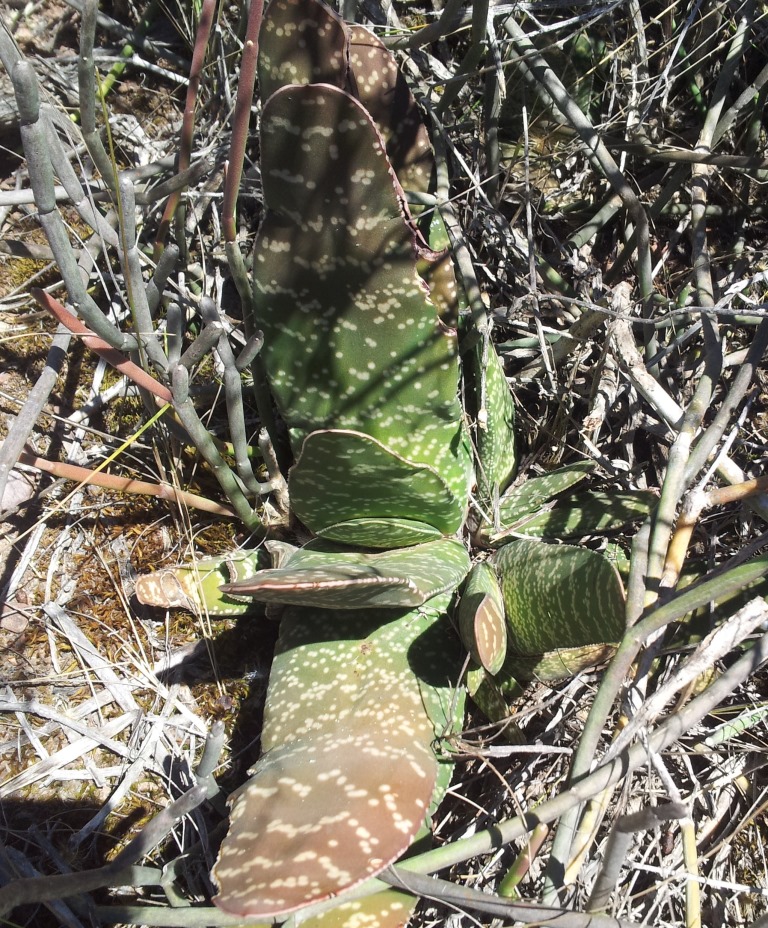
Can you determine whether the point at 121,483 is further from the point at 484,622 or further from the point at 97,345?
the point at 484,622

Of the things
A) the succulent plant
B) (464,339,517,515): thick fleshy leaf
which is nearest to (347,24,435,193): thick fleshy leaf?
the succulent plant

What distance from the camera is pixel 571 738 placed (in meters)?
1.15

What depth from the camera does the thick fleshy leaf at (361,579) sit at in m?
0.88

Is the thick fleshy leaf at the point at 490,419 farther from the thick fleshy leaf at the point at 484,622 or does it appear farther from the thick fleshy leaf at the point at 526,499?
the thick fleshy leaf at the point at 484,622

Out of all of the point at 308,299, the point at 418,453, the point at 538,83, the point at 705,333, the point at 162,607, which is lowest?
the point at 162,607

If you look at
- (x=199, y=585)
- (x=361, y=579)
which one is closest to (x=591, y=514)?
(x=361, y=579)

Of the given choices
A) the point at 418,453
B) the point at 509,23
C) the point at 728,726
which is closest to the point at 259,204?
the point at 509,23

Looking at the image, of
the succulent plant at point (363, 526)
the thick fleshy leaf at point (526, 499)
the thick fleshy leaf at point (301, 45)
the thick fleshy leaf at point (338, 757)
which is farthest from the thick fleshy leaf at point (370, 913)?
the thick fleshy leaf at point (301, 45)

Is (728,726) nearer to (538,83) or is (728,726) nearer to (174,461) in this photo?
(174,461)

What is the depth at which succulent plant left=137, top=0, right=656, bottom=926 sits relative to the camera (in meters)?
0.84

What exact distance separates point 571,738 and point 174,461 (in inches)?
32.2

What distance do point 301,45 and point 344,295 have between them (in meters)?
0.31

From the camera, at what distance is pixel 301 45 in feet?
2.83

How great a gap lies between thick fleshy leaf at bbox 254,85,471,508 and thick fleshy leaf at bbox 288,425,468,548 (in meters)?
0.08
